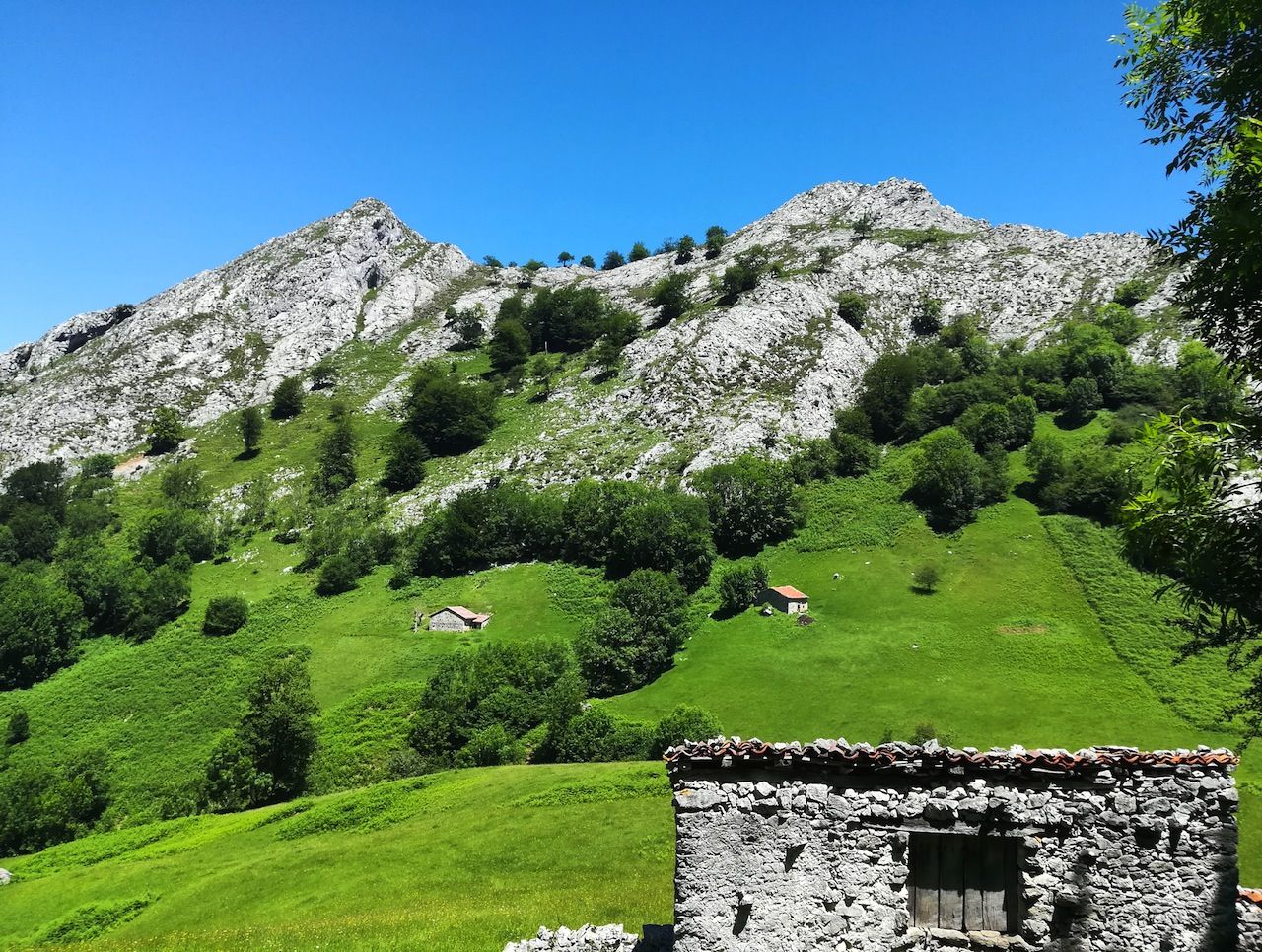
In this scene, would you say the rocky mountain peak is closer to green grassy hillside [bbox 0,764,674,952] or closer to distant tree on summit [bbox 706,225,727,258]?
distant tree on summit [bbox 706,225,727,258]

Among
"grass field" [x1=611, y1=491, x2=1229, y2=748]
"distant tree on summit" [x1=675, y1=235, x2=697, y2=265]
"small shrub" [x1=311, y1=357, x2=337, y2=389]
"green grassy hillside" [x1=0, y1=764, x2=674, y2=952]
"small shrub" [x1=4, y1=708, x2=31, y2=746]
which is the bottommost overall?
"small shrub" [x1=4, y1=708, x2=31, y2=746]

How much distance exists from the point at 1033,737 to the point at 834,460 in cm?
6187

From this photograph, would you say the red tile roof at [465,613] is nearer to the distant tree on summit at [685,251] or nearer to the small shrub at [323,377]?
the small shrub at [323,377]

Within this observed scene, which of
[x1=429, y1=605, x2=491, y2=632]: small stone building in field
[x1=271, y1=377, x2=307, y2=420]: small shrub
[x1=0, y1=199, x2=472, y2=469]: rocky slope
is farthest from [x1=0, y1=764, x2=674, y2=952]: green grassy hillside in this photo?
[x1=0, y1=199, x2=472, y2=469]: rocky slope

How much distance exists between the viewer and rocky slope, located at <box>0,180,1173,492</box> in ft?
386

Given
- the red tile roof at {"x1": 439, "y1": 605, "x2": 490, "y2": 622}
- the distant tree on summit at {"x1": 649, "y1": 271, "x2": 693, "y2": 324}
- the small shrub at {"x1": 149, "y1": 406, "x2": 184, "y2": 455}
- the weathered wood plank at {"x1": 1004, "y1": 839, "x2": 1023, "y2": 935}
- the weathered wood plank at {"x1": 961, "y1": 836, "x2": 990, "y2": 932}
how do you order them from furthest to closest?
the distant tree on summit at {"x1": 649, "y1": 271, "x2": 693, "y2": 324} → the small shrub at {"x1": 149, "y1": 406, "x2": 184, "y2": 455} → the red tile roof at {"x1": 439, "y1": 605, "x2": 490, "y2": 622} → the weathered wood plank at {"x1": 961, "y1": 836, "x2": 990, "y2": 932} → the weathered wood plank at {"x1": 1004, "y1": 839, "x2": 1023, "y2": 935}

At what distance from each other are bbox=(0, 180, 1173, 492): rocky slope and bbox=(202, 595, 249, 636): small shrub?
38509 millimetres

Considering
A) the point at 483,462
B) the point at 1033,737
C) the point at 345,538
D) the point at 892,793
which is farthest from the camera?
the point at 483,462

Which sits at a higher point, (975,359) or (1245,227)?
(975,359)

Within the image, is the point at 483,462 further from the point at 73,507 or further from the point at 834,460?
the point at 73,507

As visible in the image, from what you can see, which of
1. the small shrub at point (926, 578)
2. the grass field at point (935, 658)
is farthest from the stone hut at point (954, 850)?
the small shrub at point (926, 578)

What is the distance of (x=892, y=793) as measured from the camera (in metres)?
11.8

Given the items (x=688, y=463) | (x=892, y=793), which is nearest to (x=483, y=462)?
(x=688, y=463)

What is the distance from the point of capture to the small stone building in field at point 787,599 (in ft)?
246
